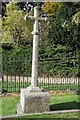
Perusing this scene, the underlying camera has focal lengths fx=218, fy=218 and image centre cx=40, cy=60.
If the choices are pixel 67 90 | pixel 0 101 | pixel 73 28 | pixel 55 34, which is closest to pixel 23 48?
pixel 55 34

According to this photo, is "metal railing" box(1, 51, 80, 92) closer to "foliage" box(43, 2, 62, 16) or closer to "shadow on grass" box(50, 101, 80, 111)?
"shadow on grass" box(50, 101, 80, 111)

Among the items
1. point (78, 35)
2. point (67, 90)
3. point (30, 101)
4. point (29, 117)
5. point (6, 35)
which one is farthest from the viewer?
point (6, 35)

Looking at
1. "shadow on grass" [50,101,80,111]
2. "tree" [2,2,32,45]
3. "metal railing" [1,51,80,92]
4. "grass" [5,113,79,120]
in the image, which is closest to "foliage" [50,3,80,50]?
"metal railing" [1,51,80,92]

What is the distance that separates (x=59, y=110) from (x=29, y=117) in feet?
3.04

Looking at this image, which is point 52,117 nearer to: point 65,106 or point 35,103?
point 35,103

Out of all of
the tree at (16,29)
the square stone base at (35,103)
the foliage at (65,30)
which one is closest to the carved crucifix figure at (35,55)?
the square stone base at (35,103)

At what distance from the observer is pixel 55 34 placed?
55.3ft

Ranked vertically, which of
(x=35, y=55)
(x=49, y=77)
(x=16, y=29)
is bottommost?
(x=49, y=77)

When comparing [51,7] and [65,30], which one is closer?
[65,30]

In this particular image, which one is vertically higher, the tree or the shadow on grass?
the tree

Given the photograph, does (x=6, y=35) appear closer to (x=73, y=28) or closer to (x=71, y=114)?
(x=73, y=28)

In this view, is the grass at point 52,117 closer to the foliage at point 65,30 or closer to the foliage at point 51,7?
the foliage at point 65,30

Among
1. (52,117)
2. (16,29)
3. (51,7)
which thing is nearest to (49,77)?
(16,29)

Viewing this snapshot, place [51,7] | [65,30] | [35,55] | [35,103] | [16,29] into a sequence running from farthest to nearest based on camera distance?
[51,7] → [16,29] → [65,30] → [35,55] → [35,103]
